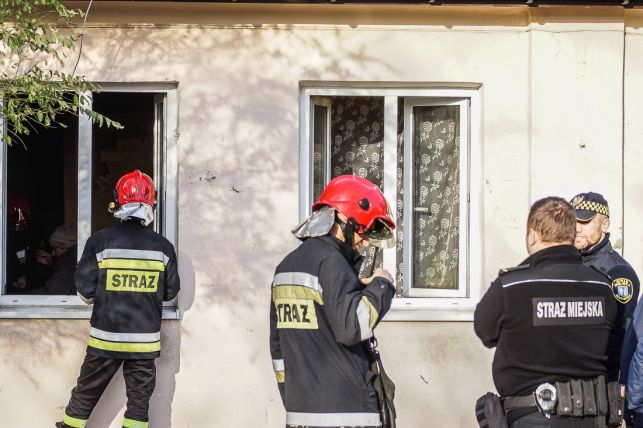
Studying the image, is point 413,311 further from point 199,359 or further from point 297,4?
point 297,4

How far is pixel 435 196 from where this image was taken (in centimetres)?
739

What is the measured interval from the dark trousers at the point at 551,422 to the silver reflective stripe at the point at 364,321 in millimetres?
803

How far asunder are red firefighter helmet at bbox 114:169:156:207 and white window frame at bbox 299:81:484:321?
46.5 inches

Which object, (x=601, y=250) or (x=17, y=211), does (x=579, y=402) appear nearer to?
(x=601, y=250)

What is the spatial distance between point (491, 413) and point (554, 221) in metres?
0.92

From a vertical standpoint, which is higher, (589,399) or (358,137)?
(358,137)

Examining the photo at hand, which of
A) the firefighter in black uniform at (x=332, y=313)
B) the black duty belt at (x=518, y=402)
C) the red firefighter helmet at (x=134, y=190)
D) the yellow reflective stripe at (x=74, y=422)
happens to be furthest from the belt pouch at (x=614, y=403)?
the yellow reflective stripe at (x=74, y=422)

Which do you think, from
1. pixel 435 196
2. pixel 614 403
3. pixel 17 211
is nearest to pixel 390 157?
pixel 435 196

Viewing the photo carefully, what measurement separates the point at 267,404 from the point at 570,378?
3.20m

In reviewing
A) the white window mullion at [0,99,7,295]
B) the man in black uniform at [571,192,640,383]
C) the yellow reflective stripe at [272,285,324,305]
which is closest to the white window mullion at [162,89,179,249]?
the white window mullion at [0,99,7,295]

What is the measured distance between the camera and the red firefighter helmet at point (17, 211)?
7531 millimetres

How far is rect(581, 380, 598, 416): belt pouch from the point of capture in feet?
13.9

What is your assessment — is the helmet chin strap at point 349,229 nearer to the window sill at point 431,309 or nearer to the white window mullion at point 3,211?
the window sill at point 431,309

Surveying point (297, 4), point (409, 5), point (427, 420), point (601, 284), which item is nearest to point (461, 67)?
point (409, 5)
